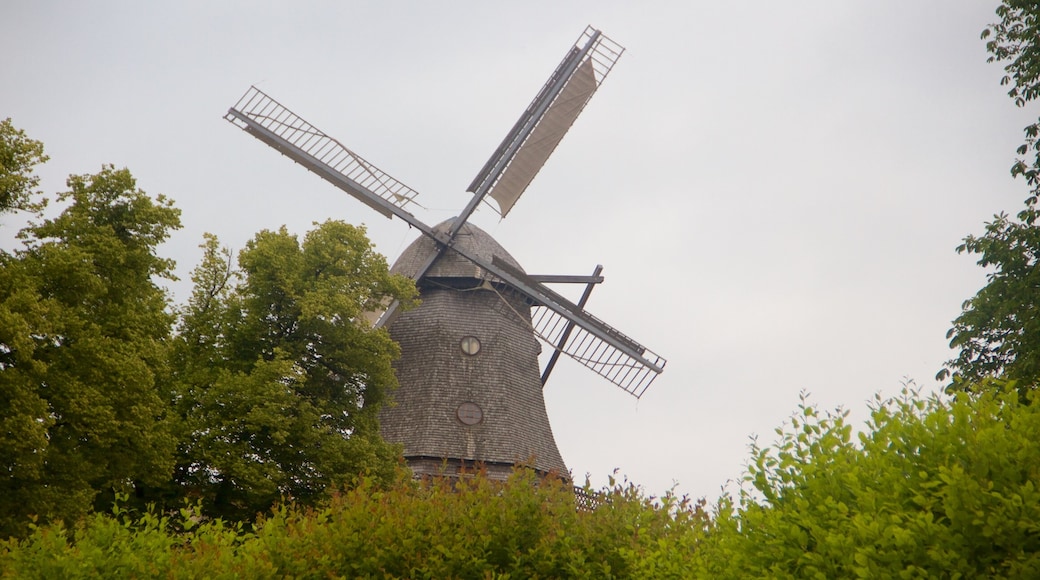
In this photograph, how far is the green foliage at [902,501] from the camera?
720 centimetres

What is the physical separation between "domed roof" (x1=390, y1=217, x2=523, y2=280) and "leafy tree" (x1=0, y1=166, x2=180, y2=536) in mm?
10728

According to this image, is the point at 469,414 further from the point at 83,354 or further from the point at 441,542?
the point at 441,542

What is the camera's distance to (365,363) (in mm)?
27797

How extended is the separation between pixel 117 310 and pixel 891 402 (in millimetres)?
18305

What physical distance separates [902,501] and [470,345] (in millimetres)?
25021

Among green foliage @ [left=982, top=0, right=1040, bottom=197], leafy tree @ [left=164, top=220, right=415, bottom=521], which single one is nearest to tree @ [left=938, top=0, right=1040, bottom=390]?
green foliage @ [left=982, top=0, right=1040, bottom=197]

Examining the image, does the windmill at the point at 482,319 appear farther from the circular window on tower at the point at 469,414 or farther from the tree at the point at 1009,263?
the tree at the point at 1009,263

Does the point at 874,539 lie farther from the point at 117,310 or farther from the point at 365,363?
the point at 365,363

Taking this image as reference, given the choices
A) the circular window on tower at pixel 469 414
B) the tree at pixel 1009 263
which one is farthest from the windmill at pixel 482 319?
the tree at pixel 1009 263

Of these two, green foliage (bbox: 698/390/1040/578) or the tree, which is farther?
the tree

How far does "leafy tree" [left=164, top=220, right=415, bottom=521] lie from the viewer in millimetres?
25875

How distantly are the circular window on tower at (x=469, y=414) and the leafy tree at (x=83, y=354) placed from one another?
9.96 metres

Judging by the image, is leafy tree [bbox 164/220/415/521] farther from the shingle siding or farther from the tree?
the tree

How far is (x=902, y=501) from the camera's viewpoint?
8.12 m
